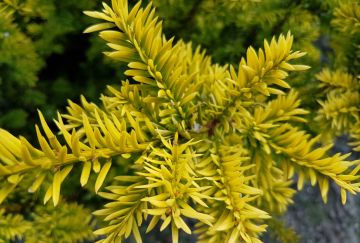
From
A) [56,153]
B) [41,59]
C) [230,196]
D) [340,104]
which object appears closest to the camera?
[56,153]

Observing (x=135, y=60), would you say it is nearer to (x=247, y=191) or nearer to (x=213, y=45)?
(x=247, y=191)

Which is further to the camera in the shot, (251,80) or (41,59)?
A: (41,59)

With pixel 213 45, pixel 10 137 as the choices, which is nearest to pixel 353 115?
pixel 213 45

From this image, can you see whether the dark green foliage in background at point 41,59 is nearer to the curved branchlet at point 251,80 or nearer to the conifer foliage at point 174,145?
the conifer foliage at point 174,145

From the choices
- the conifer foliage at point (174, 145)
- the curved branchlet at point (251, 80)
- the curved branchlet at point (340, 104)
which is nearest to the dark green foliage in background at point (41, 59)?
the conifer foliage at point (174, 145)


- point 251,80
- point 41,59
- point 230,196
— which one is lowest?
point 41,59

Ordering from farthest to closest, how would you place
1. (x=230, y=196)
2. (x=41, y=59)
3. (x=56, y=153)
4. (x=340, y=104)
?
1. (x=41, y=59)
2. (x=340, y=104)
3. (x=230, y=196)
4. (x=56, y=153)

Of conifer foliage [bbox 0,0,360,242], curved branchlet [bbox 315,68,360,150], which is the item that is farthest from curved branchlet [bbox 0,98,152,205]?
curved branchlet [bbox 315,68,360,150]

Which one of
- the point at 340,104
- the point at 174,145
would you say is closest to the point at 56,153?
the point at 174,145

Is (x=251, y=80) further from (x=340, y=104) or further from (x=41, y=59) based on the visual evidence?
(x=41, y=59)
